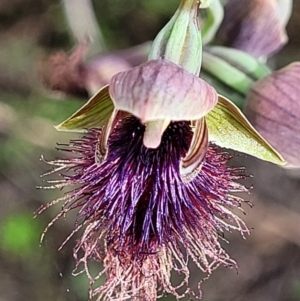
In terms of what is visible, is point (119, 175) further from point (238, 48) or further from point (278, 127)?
point (238, 48)

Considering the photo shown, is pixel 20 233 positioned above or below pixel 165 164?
below

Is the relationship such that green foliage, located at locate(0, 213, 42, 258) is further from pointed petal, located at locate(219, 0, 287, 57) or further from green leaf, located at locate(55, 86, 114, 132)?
green leaf, located at locate(55, 86, 114, 132)

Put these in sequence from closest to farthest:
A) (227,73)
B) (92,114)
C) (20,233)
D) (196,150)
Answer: (196,150) → (92,114) → (227,73) → (20,233)

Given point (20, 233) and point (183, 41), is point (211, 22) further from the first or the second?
point (20, 233)

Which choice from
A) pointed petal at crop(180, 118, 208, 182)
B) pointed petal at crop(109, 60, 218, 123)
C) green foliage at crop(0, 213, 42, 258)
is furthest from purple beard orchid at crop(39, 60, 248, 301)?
green foliage at crop(0, 213, 42, 258)

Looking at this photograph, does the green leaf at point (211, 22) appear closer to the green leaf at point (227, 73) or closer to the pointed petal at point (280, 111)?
the green leaf at point (227, 73)

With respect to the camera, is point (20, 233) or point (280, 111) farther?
point (20, 233)

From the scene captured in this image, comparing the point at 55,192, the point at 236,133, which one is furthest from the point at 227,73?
the point at 55,192
